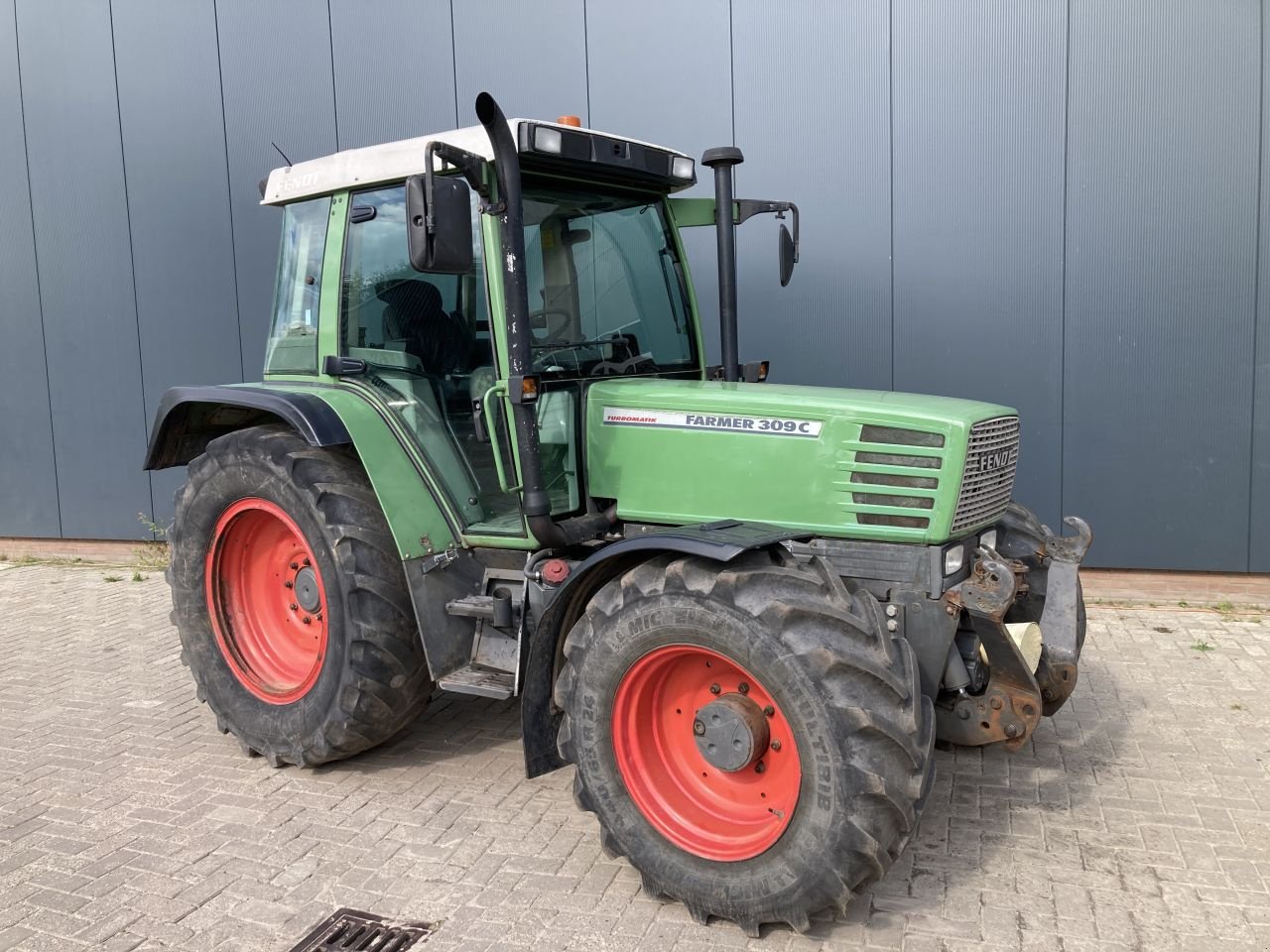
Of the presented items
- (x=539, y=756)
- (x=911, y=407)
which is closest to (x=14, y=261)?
(x=539, y=756)

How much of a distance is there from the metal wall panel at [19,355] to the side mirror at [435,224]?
24.5 feet

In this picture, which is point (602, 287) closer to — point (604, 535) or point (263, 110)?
point (604, 535)

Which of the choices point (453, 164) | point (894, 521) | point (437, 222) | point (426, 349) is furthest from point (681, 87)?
point (894, 521)

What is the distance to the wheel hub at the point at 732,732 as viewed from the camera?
10.8 ft

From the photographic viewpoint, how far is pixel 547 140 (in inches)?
151

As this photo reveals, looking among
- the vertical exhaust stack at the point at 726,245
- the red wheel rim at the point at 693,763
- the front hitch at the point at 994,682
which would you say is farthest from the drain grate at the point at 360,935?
the vertical exhaust stack at the point at 726,245

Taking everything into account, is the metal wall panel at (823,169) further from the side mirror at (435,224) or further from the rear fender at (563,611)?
the side mirror at (435,224)

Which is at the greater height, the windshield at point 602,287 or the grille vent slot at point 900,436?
the windshield at point 602,287

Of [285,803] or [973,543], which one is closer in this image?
[973,543]

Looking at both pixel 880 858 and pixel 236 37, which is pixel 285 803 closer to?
pixel 880 858

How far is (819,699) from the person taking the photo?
3059 mm

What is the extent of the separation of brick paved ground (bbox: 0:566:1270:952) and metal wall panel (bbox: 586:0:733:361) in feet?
12.5

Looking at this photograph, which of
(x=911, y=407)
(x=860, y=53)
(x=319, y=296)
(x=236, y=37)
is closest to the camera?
(x=911, y=407)

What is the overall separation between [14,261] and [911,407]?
8.82 meters
